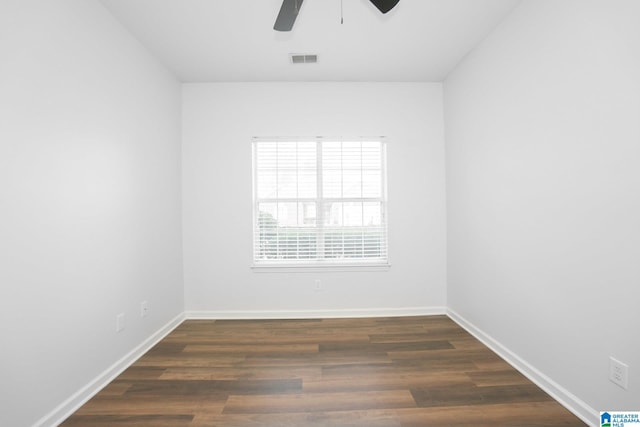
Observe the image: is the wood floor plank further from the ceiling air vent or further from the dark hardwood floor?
the ceiling air vent

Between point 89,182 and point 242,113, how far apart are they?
1.94 m

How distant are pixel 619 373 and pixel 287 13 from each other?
9.45ft

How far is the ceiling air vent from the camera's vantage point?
10.1 feet

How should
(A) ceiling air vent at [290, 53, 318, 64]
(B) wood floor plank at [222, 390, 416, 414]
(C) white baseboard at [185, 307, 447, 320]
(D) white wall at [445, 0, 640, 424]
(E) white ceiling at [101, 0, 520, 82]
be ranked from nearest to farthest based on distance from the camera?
(D) white wall at [445, 0, 640, 424] → (B) wood floor plank at [222, 390, 416, 414] → (E) white ceiling at [101, 0, 520, 82] → (A) ceiling air vent at [290, 53, 318, 64] → (C) white baseboard at [185, 307, 447, 320]

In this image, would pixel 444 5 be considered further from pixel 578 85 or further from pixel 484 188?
pixel 484 188

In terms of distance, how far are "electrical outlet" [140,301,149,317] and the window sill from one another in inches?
46.0

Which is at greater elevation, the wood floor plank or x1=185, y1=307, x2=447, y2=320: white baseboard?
x1=185, y1=307, x2=447, y2=320: white baseboard

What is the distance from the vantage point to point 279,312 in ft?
11.9

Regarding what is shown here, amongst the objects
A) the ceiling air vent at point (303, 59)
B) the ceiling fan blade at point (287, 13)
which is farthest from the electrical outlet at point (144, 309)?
the ceiling air vent at point (303, 59)

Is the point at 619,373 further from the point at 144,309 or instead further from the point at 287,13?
the point at 144,309

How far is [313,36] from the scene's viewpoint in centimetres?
273

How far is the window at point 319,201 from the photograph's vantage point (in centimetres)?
368

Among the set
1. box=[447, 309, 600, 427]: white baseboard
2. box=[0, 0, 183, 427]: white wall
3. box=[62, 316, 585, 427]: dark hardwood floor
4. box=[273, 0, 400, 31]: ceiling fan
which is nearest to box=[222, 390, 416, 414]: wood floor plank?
box=[62, 316, 585, 427]: dark hardwood floor

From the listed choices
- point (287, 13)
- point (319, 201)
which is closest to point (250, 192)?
point (319, 201)
